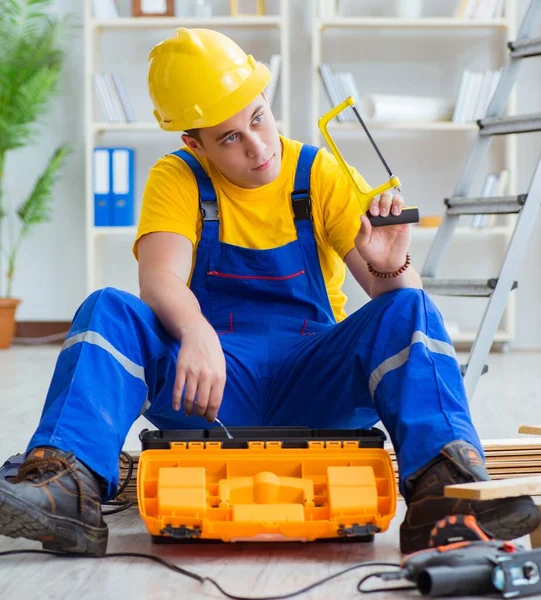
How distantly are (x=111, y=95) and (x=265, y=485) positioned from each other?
3.81m

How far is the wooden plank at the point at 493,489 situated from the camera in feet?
4.09

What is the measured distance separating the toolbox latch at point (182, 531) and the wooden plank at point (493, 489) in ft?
1.17

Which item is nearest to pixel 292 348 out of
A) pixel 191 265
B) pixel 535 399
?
pixel 191 265

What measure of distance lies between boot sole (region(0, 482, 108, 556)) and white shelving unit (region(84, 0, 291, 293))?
3.51 metres

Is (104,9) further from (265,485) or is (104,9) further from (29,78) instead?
(265,485)

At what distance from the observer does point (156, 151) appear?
5.14 metres

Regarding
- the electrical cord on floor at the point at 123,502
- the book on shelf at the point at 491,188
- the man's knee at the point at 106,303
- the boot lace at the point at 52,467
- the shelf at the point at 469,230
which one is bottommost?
the shelf at the point at 469,230

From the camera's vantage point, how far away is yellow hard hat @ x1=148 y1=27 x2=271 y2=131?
1.71m

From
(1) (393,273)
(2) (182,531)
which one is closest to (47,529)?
(2) (182,531)

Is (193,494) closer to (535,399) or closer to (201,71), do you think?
(201,71)

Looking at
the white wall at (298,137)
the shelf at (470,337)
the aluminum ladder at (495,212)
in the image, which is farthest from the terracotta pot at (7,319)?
the aluminum ladder at (495,212)

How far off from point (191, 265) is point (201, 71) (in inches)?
15.1

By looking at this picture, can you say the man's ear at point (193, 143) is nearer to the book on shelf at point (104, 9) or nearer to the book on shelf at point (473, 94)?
the book on shelf at point (473, 94)

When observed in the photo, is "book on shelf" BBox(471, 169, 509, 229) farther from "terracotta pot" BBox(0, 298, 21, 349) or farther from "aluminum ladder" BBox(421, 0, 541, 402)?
"terracotta pot" BBox(0, 298, 21, 349)
